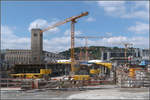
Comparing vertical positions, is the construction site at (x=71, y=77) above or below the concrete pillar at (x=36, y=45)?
below

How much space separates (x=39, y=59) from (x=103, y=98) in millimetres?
72667

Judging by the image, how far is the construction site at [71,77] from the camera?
13.9 m

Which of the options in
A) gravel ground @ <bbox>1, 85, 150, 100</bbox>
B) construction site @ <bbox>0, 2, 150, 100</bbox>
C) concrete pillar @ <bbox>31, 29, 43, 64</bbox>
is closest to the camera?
gravel ground @ <bbox>1, 85, 150, 100</bbox>

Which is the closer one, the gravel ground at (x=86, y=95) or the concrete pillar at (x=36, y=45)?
the gravel ground at (x=86, y=95)

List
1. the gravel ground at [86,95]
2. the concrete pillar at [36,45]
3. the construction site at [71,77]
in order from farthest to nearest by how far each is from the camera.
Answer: the concrete pillar at [36,45]
the construction site at [71,77]
the gravel ground at [86,95]

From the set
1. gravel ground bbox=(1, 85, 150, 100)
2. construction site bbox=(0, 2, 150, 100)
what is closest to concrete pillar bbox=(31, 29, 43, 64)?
construction site bbox=(0, 2, 150, 100)

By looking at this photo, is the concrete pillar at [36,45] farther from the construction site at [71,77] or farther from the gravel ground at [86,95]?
the gravel ground at [86,95]

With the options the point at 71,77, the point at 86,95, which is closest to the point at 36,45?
the point at 71,77

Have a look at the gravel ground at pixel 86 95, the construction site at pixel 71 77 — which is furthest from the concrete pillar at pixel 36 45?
the gravel ground at pixel 86 95

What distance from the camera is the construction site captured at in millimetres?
13920

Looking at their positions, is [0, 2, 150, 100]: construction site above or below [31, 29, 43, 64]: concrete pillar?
below

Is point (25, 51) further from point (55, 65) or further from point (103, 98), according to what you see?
point (103, 98)

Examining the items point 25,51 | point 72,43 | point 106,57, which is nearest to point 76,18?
point 72,43

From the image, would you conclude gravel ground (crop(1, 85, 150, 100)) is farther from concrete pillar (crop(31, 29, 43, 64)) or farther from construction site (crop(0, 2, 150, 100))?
concrete pillar (crop(31, 29, 43, 64))
